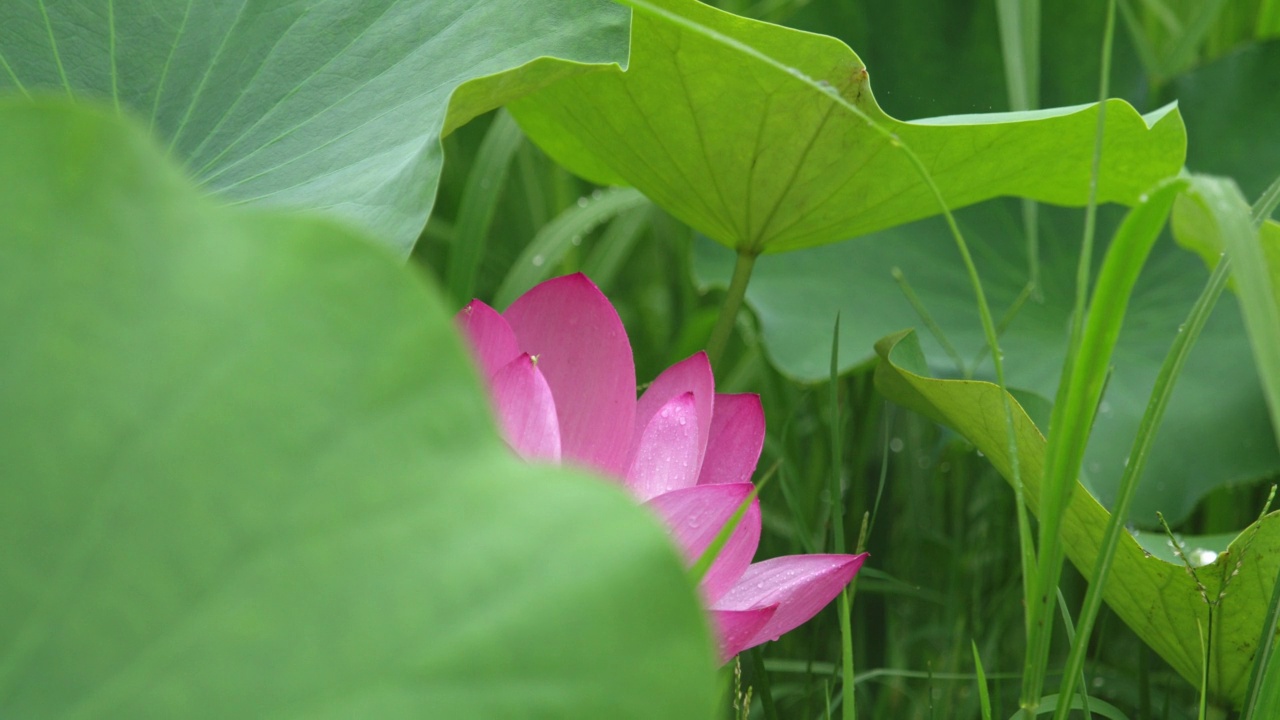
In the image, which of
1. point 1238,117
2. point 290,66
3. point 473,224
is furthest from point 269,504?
point 1238,117

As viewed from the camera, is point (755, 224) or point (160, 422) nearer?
point (160, 422)

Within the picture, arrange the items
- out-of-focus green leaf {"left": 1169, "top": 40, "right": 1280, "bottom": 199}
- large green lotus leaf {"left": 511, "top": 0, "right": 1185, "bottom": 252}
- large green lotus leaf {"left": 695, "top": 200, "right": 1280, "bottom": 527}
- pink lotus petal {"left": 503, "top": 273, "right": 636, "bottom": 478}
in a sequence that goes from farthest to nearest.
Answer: out-of-focus green leaf {"left": 1169, "top": 40, "right": 1280, "bottom": 199}, large green lotus leaf {"left": 695, "top": 200, "right": 1280, "bottom": 527}, large green lotus leaf {"left": 511, "top": 0, "right": 1185, "bottom": 252}, pink lotus petal {"left": 503, "top": 273, "right": 636, "bottom": 478}

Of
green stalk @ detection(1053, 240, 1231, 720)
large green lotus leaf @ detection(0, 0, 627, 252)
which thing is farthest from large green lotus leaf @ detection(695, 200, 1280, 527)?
large green lotus leaf @ detection(0, 0, 627, 252)

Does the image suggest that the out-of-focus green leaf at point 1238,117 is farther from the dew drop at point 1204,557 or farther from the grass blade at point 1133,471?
the grass blade at point 1133,471

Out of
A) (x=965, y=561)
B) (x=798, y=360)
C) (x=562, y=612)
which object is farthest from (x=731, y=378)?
(x=562, y=612)

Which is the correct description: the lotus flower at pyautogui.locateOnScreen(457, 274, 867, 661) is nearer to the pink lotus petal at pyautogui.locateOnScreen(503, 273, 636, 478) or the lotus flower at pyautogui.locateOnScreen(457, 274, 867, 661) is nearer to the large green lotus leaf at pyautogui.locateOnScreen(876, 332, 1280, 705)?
the pink lotus petal at pyautogui.locateOnScreen(503, 273, 636, 478)

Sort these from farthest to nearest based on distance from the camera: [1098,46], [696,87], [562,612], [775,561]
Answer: [1098,46]
[696,87]
[775,561]
[562,612]

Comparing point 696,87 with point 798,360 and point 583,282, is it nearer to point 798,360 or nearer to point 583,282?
point 583,282
